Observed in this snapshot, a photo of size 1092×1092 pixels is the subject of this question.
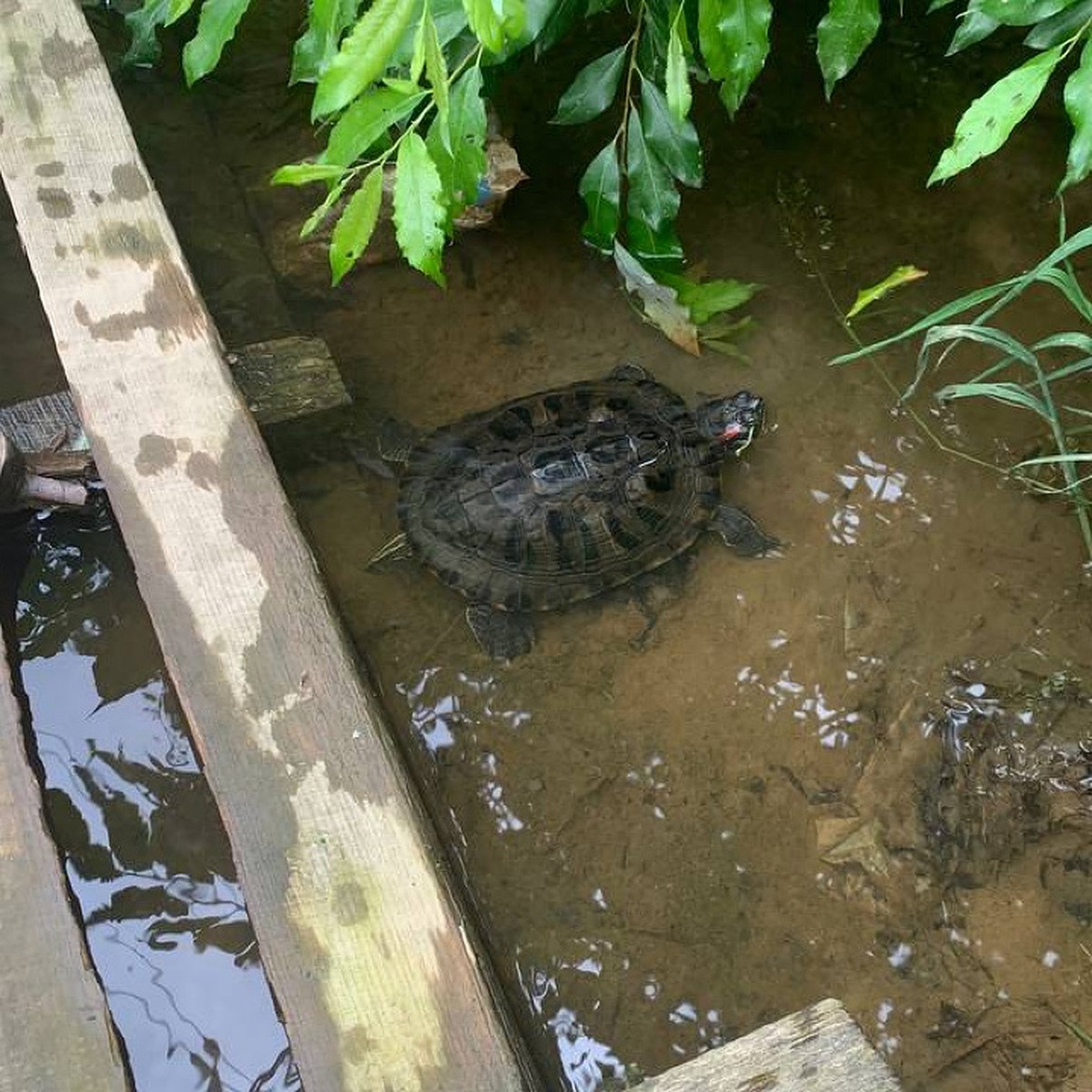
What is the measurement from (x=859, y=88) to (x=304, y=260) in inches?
80.6

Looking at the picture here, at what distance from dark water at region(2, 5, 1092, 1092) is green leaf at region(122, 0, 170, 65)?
1.46 ft

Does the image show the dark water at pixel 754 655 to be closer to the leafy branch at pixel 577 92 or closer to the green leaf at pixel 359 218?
the leafy branch at pixel 577 92

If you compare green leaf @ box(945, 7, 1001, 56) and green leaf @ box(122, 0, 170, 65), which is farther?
green leaf @ box(122, 0, 170, 65)

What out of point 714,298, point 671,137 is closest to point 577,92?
point 671,137

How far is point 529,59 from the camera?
380 cm

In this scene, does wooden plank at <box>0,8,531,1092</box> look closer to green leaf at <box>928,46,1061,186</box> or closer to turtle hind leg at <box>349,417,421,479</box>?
turtle hind leg at <box>349,417,421,479</box>

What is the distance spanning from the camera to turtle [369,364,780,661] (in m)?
2.90

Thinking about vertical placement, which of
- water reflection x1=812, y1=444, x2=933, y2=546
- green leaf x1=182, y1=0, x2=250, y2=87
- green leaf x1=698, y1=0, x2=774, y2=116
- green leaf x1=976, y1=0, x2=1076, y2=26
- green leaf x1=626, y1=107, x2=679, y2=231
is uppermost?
green leaf x1=182, y1=0, x2=250, y2=87

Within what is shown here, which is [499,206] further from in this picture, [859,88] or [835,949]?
[835,949]

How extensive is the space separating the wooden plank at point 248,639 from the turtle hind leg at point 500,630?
97 cm

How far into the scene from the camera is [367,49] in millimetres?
1134

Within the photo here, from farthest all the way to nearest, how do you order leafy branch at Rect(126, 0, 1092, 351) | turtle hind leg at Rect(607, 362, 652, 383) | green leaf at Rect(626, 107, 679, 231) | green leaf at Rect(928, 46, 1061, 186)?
1. turtle hind leg at Rect(607, 362, 652, 383)
2. green leaf at Rect(626, 107, 679, 231)
3. green leaf at Rect(928, 46, 1061, 186)
4. leafy branch at Rect(126, 0, 1092, 351)

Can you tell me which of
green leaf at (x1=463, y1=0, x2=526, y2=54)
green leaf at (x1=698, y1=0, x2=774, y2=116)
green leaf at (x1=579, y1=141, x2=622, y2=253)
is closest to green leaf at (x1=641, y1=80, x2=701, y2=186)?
green leaf at (x1=579, y1=141, x2=622, y2=253)

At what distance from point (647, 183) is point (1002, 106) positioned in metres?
1.08
